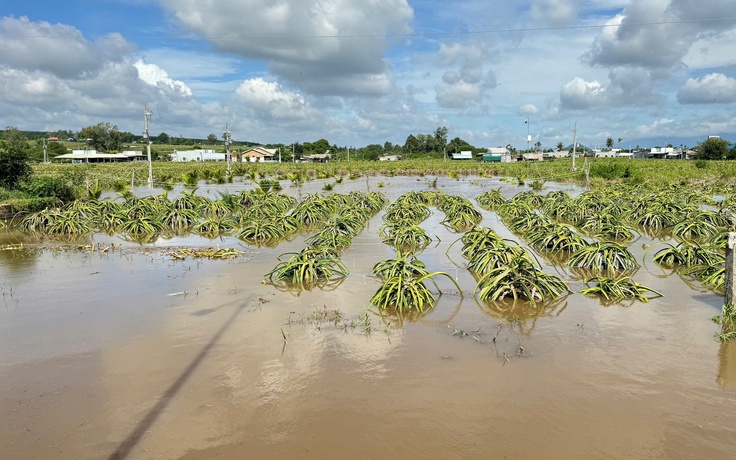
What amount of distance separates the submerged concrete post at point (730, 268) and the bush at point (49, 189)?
21509mm

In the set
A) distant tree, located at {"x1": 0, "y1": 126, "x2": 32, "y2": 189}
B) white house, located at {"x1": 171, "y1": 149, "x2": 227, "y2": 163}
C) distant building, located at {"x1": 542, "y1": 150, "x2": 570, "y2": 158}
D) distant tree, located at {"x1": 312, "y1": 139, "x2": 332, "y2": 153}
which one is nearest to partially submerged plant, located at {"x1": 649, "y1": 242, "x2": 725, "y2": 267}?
distant tree, located at {"x1": 0, "y1": 126, "x2": 32, "y2": 189}

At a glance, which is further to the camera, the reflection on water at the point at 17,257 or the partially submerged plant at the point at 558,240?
the partially submerged plant at the point at 558,240

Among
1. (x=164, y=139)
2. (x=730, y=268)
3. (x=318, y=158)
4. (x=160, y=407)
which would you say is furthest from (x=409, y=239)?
(x=164, y=139)

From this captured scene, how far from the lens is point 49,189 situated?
765 inches

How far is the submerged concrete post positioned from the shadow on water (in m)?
6.45

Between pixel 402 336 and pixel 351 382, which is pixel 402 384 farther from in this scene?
pixel 402 336

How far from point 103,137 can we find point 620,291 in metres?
109

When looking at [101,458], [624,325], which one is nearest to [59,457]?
[101,458]

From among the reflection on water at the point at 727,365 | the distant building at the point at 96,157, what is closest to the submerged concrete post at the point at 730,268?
the reflection on water at the point at 727,365

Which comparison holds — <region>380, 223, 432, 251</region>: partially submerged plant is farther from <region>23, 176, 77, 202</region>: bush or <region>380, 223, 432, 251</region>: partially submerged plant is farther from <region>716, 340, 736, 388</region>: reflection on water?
<region>23, 176, 77, 202</region>: bush

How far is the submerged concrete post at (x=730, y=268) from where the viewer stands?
5.86 m

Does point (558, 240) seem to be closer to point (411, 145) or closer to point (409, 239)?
point (409, 239)

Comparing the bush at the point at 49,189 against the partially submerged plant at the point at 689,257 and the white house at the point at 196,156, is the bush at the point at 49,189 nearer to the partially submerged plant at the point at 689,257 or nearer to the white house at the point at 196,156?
the partially submerged plant at the point at 689,257

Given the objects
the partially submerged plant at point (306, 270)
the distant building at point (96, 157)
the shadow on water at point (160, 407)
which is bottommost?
the shadow on water at point (160, 407)
